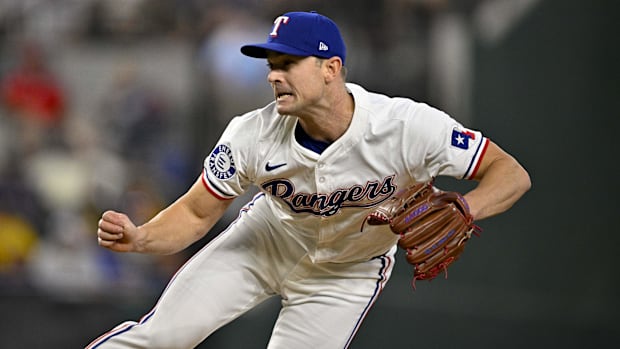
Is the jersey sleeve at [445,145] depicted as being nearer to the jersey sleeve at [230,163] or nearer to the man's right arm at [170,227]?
the jersey sleeve at [230,163]

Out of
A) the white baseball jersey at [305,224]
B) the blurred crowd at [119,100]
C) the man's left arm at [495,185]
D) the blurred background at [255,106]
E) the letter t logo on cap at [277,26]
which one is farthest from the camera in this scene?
the blurred crowd at [119,100]

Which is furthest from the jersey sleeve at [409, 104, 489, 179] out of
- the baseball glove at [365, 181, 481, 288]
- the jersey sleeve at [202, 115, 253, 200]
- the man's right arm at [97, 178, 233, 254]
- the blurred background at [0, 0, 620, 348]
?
the blurred background at [0, 0, 620, 348]

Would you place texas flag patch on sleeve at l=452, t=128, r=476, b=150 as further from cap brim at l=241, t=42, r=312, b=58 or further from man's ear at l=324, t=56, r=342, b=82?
cap brim at l=241, t=42, r=312, b=58

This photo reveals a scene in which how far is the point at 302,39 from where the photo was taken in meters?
3.54

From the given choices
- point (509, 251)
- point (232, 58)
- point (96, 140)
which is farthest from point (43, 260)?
point (509, 251)

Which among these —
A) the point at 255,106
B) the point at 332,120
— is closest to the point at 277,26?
the point at 332,120

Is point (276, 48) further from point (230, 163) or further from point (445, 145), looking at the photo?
point (445, 145)

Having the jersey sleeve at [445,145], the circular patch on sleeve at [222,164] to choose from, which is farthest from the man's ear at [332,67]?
the circular patch on sleeve at [222,164]

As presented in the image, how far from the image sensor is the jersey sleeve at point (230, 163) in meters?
3.76

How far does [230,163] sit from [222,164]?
0.11 feet

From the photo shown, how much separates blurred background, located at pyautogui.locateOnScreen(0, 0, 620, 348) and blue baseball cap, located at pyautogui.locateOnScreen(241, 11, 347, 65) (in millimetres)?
3016

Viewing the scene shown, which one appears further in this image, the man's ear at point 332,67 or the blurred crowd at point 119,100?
the blurred crowd at point 119,100

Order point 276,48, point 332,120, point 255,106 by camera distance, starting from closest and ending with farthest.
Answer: point 276,48, point 332,120, point 255,106

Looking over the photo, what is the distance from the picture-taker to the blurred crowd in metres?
7.30
